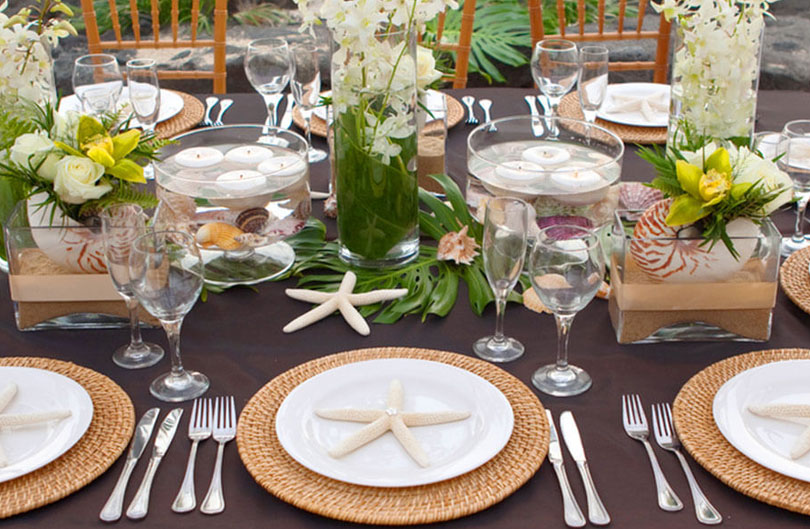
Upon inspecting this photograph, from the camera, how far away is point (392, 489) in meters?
0.95

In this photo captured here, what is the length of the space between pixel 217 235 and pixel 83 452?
467 millimetres

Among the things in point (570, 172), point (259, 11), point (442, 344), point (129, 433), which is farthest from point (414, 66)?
point (259, 11)

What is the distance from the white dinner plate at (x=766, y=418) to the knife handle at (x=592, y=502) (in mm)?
166

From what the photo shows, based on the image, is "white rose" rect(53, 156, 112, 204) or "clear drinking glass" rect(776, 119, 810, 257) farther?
"clear drinking glass" rect(776, 119, 810, 257)

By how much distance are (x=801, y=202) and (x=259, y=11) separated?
4089 millimetres

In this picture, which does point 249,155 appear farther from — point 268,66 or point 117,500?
point 117,500

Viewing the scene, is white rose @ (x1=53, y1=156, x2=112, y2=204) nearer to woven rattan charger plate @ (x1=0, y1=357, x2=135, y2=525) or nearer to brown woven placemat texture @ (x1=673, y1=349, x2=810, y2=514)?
woven rattan charger plate @ (x1=0, y1=357, x2=135, y2=525)

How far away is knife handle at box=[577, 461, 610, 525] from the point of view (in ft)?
3.02

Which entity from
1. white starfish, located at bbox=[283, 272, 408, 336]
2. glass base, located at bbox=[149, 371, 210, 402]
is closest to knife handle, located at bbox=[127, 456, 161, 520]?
glass base, located at bbox=[149, 371, 210, 402]

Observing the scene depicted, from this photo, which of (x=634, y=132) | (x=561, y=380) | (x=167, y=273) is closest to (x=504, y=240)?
(x=561, y=380)

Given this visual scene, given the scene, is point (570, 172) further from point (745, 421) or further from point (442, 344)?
point (745, 421)

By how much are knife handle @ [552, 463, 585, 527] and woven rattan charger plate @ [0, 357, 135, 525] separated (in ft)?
1.62

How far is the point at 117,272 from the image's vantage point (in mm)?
1133

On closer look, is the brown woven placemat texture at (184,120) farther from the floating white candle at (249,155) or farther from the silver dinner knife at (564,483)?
the silver dinner knife at (564,483)
